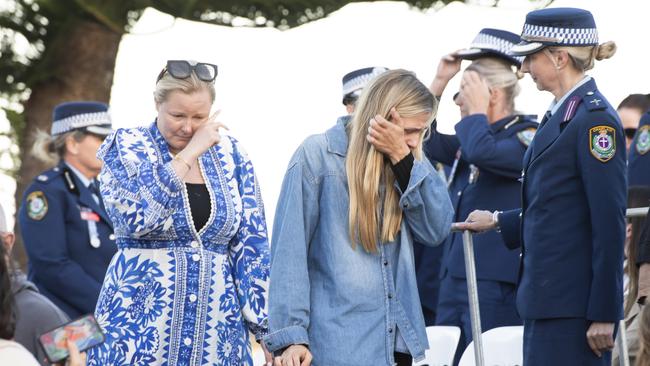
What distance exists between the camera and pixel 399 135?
4.41 m

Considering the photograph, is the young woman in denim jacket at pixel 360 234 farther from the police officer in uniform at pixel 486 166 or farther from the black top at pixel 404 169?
the police officer in uniform at pixel 486 166

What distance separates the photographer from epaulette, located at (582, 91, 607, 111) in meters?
4.77

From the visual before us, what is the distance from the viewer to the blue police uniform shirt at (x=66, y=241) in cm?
698

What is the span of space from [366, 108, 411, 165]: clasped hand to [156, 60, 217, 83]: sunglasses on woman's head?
0.89 m

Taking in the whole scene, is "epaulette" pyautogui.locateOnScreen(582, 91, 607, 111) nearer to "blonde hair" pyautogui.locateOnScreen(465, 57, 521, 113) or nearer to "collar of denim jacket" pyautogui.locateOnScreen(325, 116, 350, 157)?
"collar of denim jacket" pyautogui.locateOnScreen(325, 116, 350, 157)

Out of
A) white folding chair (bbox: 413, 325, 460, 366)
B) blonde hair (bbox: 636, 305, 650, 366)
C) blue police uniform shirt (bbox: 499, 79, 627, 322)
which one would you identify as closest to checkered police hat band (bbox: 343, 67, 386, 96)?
white folding chair (bbox: 413, 325, 460, 366)

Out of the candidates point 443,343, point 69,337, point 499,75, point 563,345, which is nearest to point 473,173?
point 499,75

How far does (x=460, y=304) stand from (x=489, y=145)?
2.50ft

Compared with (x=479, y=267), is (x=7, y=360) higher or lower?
higher

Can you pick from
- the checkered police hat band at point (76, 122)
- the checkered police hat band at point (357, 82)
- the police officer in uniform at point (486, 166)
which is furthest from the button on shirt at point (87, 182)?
the police officer in uniform at point (486, 166)

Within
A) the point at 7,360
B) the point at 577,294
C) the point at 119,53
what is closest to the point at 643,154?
the point at 577,294

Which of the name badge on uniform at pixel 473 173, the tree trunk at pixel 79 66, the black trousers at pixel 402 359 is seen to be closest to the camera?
the black trousers at pixel 402 359

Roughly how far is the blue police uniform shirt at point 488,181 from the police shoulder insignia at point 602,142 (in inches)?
61.8

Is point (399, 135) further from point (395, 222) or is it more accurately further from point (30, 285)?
point (30, 285)
